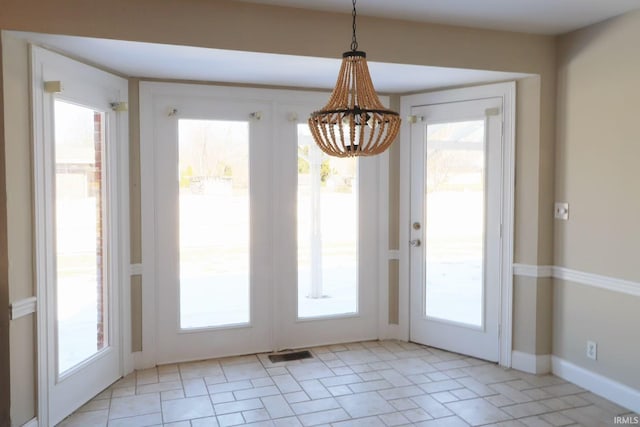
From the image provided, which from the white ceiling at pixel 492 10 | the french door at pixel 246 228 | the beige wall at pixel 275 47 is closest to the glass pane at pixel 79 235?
the beige wall at pixel 275 47

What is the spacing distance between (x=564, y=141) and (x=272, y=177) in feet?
7.34

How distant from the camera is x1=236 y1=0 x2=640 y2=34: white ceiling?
309 centimetres

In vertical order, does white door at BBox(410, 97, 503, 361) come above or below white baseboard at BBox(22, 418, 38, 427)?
above

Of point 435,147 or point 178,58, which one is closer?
point 178,58

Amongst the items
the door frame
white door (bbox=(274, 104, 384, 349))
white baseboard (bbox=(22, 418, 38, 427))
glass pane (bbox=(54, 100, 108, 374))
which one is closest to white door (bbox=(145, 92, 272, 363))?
white door (bbox=(274, 104, 384, 349))

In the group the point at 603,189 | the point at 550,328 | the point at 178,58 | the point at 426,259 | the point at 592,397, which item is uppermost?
the point at 178,58

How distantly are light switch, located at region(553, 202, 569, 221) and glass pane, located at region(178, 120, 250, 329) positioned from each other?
2.37m

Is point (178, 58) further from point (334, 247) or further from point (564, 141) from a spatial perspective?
point (564, 141)

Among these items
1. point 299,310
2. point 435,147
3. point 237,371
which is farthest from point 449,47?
point 237,371

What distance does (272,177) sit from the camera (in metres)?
4.30

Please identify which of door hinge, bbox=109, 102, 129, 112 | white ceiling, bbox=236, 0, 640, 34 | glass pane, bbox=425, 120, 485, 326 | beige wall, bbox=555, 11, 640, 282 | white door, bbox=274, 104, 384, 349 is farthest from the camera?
white door, bbox=274, 104, 384, 349

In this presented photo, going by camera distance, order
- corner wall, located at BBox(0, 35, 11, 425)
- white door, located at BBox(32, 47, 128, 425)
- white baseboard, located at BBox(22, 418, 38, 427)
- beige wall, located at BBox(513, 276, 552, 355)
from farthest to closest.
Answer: beige wall, located at BBox(513, 276, 552, 355)
white door, located at BBox(32, 47, 128, 425)
white baseboard, located at BBox(22, 418, 38, 427)
corner wall, located at BBox(0, 35, 11, 425)

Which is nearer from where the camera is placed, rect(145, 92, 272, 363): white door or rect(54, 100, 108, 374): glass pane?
rect(54, 100, 108, 374): glass pane

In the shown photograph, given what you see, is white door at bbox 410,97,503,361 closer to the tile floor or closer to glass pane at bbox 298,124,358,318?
the tile floor
